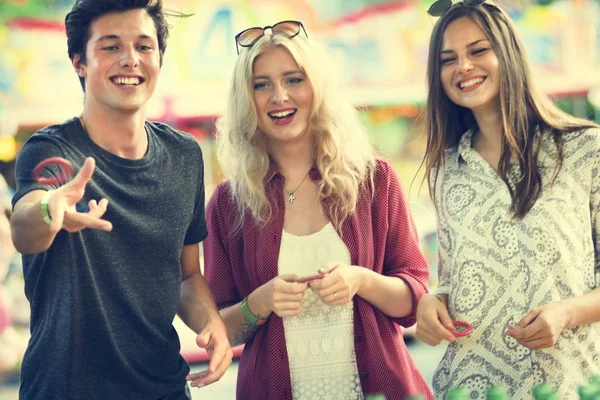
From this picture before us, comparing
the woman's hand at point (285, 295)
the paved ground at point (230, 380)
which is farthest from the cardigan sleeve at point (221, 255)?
the paved ground at point (230, 380)

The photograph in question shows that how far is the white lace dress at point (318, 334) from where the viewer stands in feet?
6.83

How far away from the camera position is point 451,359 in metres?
2.05

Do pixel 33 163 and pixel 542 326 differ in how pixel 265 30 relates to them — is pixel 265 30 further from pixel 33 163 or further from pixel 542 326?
pixel 542 326

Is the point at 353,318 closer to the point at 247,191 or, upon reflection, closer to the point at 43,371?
the point at 247,191

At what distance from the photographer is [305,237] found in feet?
7.11

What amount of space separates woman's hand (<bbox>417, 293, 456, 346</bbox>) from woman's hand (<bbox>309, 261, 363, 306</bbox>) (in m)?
0.18

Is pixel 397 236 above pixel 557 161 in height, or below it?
below

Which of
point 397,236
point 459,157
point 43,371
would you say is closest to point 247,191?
point 397,236

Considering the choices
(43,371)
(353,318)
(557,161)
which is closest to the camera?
(43,371)

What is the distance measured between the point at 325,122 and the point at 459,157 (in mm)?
366

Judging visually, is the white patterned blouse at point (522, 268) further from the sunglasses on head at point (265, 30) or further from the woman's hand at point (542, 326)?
the sunglasses on head at point (265, 30)

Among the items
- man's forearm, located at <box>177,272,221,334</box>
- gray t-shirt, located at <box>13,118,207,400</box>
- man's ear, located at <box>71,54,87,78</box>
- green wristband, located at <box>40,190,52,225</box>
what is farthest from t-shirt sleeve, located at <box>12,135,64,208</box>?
man's forearm, located at <box>177,272,221,334</box>

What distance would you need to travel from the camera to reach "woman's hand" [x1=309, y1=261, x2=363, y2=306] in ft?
6.49

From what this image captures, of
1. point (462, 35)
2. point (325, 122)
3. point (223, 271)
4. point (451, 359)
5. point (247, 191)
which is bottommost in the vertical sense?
point (451, 359)
